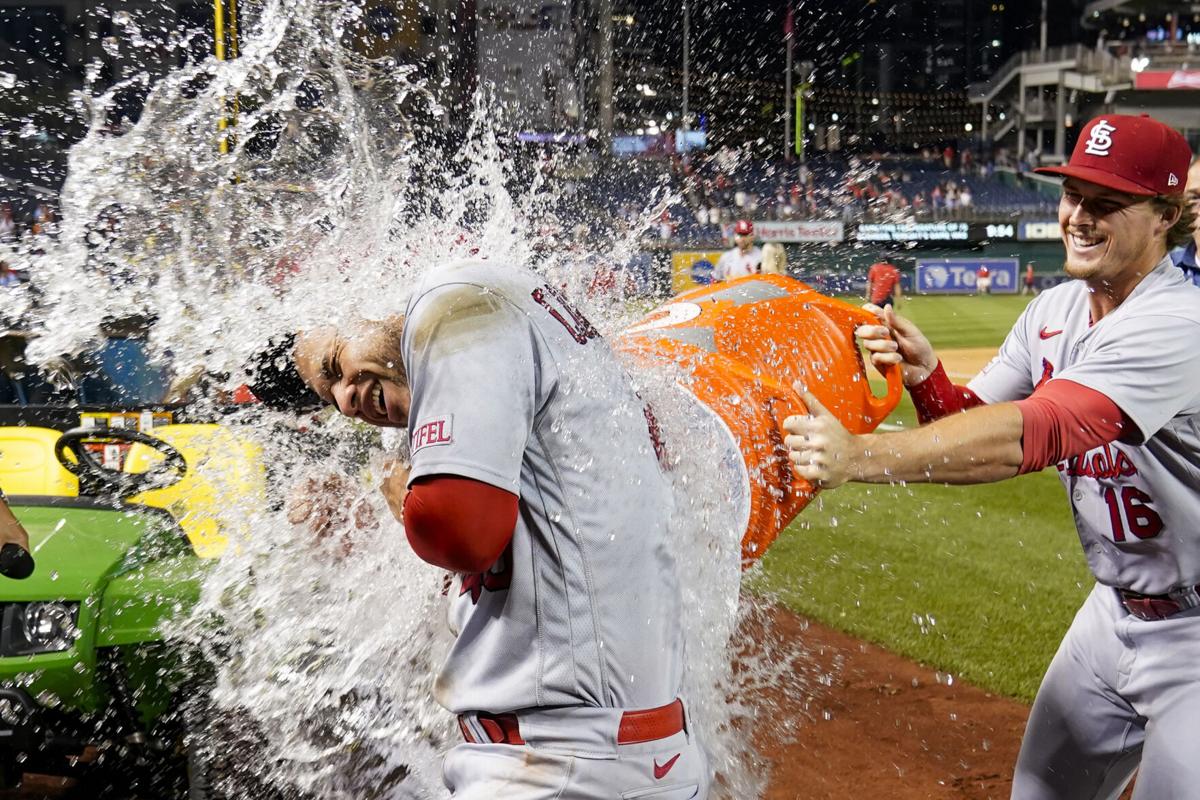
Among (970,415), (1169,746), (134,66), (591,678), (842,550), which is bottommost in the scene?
(842,550)

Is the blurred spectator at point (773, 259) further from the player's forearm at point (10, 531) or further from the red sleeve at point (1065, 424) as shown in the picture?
the player's forearm at point (10, 531)

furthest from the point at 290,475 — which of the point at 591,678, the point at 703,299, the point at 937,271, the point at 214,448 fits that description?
the point at 937,271

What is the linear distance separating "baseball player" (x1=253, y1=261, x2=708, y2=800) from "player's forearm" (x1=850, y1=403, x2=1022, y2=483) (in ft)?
2.08

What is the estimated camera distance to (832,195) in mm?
40812

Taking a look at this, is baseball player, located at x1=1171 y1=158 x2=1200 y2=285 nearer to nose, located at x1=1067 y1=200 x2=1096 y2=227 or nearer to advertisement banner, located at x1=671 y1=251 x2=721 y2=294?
nose, located at x1=1067 y1=200 x2=1096 y2=227

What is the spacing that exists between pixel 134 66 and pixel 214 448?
23.2 metres

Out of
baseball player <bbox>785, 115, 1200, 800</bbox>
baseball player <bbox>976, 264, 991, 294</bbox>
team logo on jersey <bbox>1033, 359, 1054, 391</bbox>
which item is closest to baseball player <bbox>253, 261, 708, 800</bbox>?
baseball player <bbox>785, 115, 1200, 800</bbox>

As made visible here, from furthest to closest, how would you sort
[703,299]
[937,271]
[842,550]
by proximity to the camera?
[937,271] < [842,550] < [703,299]

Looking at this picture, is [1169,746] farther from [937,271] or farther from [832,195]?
[832,195]

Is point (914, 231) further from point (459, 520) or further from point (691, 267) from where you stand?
point (459, 520)

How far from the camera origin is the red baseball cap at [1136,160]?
2684mm

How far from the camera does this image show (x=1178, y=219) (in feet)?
9.28

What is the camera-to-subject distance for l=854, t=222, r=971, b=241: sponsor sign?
35375 mm

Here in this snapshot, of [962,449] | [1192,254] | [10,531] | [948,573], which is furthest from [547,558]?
[948,573]
